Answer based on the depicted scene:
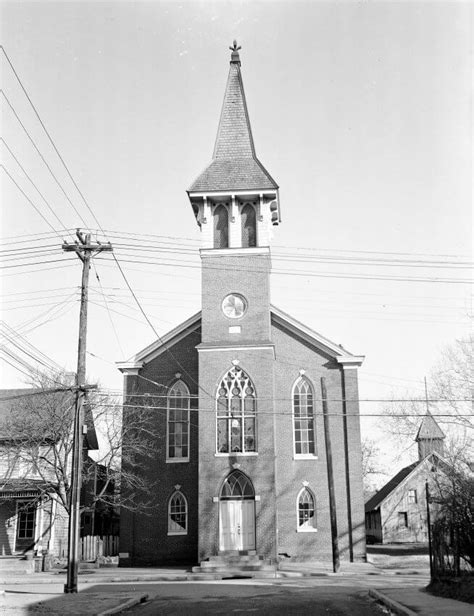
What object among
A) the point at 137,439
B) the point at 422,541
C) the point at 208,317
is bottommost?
the point at 422,541

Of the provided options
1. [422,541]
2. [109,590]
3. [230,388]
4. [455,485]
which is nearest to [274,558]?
[230,388]

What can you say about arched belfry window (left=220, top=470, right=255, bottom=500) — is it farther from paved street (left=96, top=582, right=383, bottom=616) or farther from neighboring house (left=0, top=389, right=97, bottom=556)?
paved street (left=96, top=582, right=383, bottom=616)

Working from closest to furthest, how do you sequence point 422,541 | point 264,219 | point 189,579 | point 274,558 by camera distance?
point 189,579, point 274,558, point 264,219, point 422,541

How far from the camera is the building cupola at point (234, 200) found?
119ft

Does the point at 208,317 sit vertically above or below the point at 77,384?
above

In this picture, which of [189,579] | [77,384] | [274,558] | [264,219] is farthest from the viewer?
[264,219]

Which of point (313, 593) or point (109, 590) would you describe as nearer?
point (313, 593)

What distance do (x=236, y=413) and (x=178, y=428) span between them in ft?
13.5

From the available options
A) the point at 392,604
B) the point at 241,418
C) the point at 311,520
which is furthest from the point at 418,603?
the point at 311,520

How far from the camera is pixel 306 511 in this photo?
35188 millimetres

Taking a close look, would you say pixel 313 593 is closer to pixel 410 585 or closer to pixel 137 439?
pixel 410 585

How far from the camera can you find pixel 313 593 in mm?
20984

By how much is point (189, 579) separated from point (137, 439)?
8.79 meters

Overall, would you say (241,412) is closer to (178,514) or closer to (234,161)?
(178,514)
